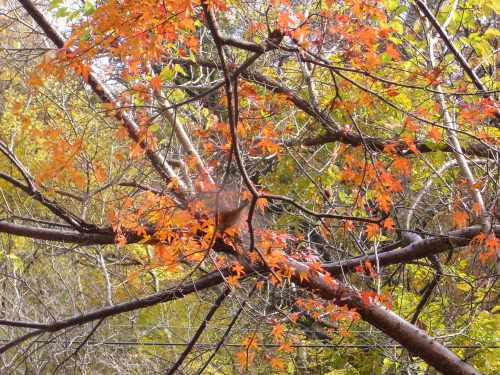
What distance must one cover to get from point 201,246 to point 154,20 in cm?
166

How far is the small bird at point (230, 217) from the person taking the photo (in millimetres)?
3643

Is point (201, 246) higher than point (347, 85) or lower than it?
lower

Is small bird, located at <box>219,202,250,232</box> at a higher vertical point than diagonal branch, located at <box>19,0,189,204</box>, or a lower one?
lower

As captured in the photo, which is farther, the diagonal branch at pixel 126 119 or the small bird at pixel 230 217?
the diagonal branch at pixel 126 119

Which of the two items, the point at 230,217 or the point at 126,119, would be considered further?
the point at 126,119

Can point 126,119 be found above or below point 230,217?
above

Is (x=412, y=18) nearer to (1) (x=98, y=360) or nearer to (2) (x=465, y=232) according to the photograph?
(2) (x=465, y=232)

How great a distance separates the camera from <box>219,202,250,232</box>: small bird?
12.0 feet

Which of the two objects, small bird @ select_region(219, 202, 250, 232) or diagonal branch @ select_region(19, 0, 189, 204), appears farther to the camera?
diagonal branch @ select_region(19, 0, 189, 204)

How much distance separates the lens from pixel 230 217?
3.70m

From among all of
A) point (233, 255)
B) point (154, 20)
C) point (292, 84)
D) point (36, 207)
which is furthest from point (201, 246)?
point (36, 207)

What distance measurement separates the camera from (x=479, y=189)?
13.4 feet

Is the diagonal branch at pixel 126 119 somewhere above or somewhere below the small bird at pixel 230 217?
above

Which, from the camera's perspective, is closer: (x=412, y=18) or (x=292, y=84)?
(x=292, y=84)
